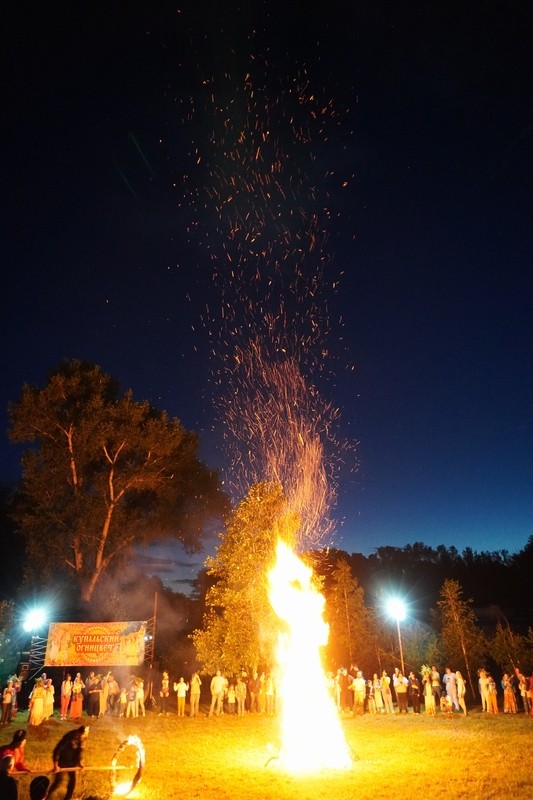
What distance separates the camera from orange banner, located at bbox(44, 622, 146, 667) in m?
24.1

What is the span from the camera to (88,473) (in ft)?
109

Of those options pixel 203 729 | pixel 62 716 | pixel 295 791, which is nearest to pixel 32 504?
pixel 62 716

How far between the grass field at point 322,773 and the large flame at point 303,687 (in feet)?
1.67

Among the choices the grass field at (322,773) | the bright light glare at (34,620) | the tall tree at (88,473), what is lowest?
the grass field at (322,773)

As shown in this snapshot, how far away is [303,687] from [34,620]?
20.3m

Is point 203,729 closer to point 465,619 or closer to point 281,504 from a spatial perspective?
point 281,504

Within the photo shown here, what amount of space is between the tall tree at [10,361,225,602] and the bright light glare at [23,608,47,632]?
7.05ft

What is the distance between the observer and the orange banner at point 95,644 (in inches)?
949

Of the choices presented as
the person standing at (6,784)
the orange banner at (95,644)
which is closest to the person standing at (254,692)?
the orange banner at (95,644)

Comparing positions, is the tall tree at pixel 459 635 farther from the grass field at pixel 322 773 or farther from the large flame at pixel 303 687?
the large flame at pixel 303 687

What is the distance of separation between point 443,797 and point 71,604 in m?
25.5

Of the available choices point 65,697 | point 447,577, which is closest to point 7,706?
point 65,697

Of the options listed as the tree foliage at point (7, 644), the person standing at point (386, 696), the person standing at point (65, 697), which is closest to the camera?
the person standing at point (65, 697)

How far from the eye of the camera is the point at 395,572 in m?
98.1
